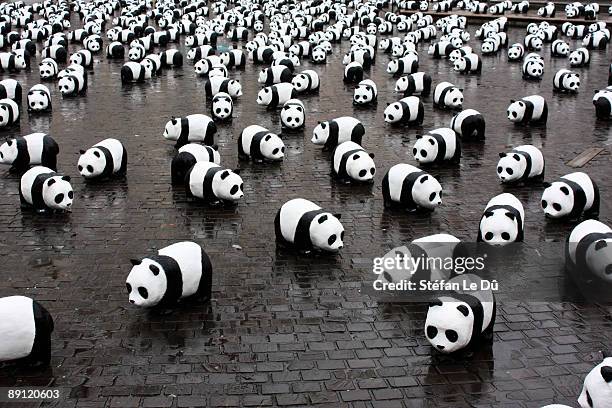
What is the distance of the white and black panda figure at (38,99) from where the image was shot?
23.8m

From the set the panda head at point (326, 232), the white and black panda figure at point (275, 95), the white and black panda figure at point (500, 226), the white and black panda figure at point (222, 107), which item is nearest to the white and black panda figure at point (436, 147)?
the white and black panda figure at point (500, 226)

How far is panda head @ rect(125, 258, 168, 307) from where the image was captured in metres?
11.0

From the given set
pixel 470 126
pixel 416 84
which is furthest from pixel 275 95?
pixel 470 126

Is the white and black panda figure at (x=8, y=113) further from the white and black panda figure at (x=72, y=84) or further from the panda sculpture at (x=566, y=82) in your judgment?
the panda sculpture at (x=566, y=82)

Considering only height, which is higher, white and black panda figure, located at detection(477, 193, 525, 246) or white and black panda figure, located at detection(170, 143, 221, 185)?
white and black panda figure, located at detection(170, 143, 221, 185)

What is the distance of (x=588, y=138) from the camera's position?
70.4 feet

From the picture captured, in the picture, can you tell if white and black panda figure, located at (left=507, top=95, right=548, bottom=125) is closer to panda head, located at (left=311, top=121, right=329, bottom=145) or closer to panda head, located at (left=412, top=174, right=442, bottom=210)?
panda head, located at (left=311, top=121, right=329, bottom=145)

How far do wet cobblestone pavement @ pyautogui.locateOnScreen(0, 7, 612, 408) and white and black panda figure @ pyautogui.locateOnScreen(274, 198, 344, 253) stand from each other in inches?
11.7

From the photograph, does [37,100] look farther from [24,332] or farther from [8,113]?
[24,332]

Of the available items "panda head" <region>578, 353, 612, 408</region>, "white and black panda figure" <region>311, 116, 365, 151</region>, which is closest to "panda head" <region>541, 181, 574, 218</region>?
"white and black panda figure" <region>311, 116, 365, 151</region>

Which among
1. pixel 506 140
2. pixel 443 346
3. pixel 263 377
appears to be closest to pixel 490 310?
pixel 443 346

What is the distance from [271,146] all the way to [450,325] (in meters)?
9.83

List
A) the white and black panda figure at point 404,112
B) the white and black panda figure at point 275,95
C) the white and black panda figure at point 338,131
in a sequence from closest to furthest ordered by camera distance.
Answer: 1. the white and black panda figure at point 338,131
2. the white and black panda figure at point 404,112
3. the white and black panda figure at point 275,95

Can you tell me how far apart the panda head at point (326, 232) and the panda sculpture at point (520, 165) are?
579 cm
